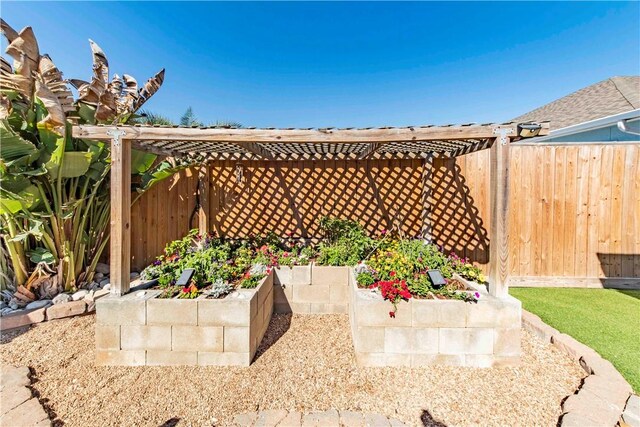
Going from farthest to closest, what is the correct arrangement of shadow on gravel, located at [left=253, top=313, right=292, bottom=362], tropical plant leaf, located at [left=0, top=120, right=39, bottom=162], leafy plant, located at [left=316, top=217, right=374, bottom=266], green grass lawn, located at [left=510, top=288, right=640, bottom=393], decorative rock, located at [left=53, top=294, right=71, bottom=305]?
leafy plant, located at [left=316, top=217, right=374, bottom=266] < decorative rock, located at [left=53, top=294, right=71, bottom=305] < tropical plant leaf, located at [left=0, top=120, right=39, bottom=162] < shadow on gravel, located at [left=253, top=313, right=292, bottom=362] < green grass lawn, located at [left=510, top=288, right=640, bottom=393]

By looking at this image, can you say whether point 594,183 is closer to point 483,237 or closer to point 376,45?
point 483,237

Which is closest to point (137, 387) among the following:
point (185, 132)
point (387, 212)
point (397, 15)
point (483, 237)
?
point (185, 132)

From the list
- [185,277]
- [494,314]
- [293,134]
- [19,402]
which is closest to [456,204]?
[494,314]

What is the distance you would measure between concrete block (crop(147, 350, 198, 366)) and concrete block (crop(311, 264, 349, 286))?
1628mm

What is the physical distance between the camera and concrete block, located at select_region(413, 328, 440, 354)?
2.47 m

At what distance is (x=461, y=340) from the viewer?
8.13 feet

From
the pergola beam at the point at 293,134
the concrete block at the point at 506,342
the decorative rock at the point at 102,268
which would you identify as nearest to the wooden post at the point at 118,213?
the pergola beam at the point at 293,134

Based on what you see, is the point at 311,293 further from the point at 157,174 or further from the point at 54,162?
the point at 54,162

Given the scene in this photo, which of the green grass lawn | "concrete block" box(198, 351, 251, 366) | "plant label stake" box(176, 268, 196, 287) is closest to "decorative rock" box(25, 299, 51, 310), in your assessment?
"plant label stake" box(176, 268, 196, 287)

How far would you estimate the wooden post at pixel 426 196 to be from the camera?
14.7 feet

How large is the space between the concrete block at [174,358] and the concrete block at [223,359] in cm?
7

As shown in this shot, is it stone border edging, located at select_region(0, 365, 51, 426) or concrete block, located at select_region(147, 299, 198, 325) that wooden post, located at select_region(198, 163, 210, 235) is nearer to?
concrete block, located at select_region(147, 299, 198, 325)

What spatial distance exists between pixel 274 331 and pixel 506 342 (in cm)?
247

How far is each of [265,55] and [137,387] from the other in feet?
31.0
